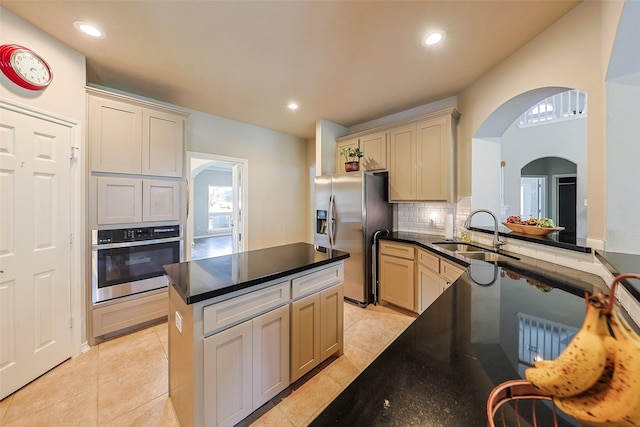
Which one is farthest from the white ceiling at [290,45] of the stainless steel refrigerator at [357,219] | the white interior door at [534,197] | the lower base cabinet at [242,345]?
the white interior door at [534,197]

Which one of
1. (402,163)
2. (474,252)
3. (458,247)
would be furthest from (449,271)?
(402,163)

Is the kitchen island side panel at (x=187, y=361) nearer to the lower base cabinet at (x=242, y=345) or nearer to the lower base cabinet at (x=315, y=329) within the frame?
the lower base cabinet at (x=242, y=345)

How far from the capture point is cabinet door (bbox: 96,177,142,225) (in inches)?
91.1

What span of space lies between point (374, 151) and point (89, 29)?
10.1ft

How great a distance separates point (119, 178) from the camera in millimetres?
2416

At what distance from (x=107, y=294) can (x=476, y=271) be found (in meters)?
3.20

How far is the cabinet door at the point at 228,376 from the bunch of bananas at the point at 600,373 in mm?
1387

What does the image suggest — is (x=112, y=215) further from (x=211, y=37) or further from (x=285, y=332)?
(x=285, y=332)

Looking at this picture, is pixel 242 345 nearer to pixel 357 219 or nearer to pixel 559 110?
pixel 357 219

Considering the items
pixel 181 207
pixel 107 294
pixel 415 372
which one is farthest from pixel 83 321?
pixel 415 372

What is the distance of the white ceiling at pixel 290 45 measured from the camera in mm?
1665

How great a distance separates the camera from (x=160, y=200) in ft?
8.82

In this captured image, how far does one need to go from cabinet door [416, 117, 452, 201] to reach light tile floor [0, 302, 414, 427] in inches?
69.5

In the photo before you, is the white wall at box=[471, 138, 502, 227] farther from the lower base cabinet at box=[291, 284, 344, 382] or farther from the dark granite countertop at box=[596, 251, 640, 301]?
the lower base cabinet at box=[291, 284, 344, 382]
